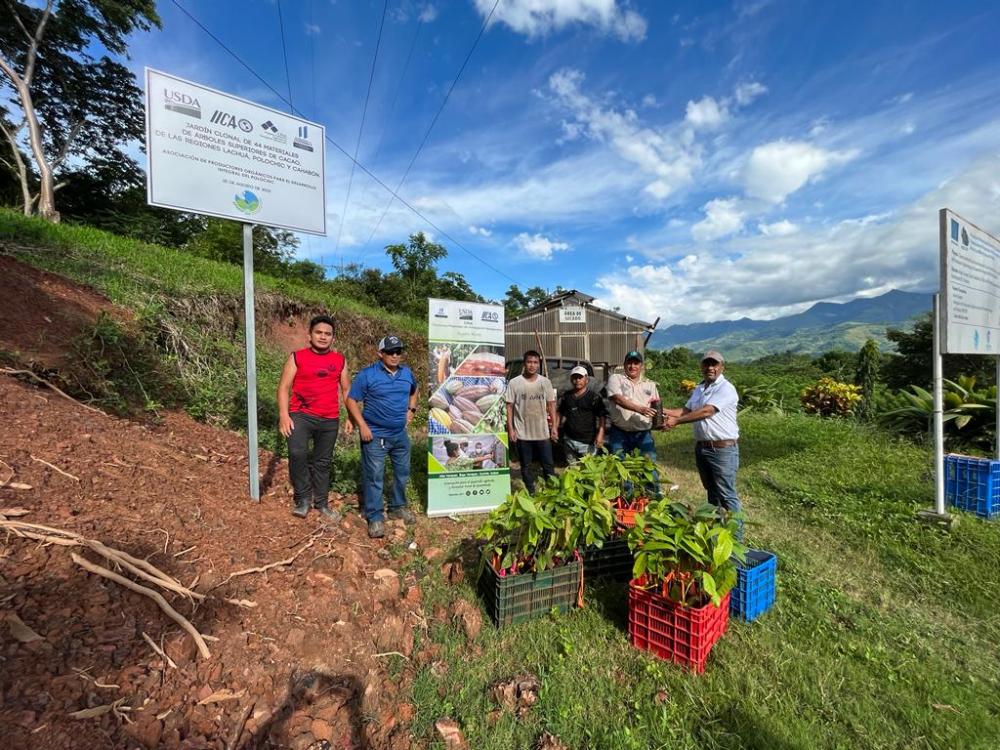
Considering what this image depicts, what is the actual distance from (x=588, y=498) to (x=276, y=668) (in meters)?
1.91

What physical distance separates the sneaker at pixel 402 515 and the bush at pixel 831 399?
1168cm

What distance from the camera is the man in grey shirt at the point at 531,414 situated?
4.75m

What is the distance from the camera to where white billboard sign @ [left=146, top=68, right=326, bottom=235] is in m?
2.96

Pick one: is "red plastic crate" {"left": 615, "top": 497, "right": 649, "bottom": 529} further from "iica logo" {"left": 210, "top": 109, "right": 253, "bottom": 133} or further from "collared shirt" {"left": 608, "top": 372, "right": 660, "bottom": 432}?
"iica logo" {"left": 210, "top": 109, "right": 253, "bottom": 133}

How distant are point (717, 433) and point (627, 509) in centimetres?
103

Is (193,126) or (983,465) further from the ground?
(193,126)

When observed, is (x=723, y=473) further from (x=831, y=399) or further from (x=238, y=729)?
(x=831, y=399)

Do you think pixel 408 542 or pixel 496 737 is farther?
pixel 408 542

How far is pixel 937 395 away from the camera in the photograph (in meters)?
4.57

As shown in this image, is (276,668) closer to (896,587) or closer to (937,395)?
(896,587)

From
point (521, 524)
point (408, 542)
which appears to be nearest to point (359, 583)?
point (408, 542)

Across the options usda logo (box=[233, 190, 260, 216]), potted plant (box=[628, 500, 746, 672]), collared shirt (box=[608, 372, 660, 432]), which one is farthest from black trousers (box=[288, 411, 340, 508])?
collared shirt (box=[608, 372, 660, 432])

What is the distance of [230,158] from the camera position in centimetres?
329

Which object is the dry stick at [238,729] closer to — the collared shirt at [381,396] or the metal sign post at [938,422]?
the collared shirt at [381,396]
